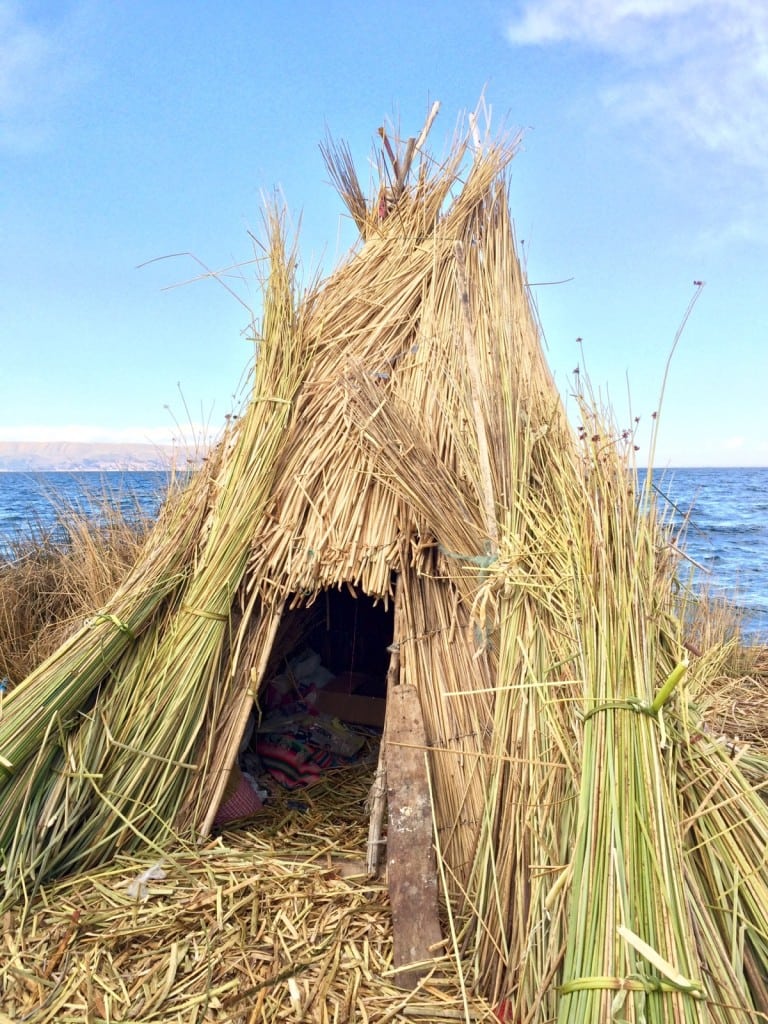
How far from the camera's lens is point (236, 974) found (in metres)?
2.57

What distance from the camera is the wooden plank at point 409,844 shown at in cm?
267

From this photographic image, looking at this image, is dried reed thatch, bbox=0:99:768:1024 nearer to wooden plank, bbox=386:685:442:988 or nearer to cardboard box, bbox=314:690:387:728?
wooden plank, bbox=386:685:442:988

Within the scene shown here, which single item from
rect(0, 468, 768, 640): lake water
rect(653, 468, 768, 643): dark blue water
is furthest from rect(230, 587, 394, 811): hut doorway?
rect(653, 468, 768, 643): dark blue water

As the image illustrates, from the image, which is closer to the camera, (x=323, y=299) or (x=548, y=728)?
(x=548, y=728)

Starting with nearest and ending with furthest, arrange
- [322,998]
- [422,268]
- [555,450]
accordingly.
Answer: [322,998] < [555,450] < [422,268]

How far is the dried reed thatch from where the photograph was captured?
1.88 metres

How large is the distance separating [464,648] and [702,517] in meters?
24.4

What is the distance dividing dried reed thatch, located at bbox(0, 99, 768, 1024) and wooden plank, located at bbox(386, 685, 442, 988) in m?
0.04

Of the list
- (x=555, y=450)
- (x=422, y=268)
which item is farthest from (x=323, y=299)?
(x=555, y=450)

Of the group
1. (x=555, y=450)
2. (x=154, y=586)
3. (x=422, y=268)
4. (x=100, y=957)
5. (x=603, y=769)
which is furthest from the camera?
(x=422, y=268)

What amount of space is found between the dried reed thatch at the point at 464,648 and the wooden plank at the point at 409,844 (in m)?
0.04

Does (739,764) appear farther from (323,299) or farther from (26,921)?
(323,299)

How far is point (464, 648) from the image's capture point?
314 cm

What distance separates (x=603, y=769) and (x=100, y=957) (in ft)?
5.93
